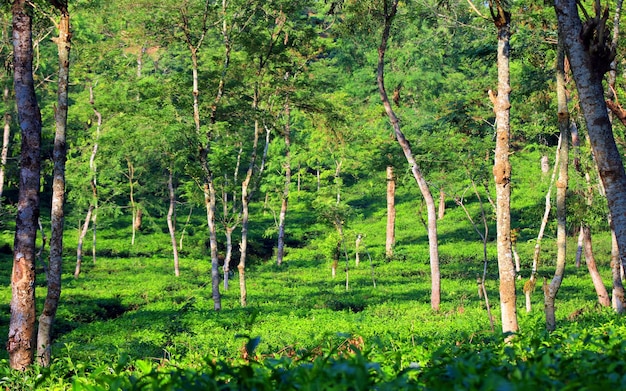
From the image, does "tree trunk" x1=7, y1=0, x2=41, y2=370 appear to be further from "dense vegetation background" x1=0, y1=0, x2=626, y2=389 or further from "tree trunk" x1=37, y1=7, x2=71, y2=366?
"dense vegetation background" x1=0, y1=0, x2=626, y2=389

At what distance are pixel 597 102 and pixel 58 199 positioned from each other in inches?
357

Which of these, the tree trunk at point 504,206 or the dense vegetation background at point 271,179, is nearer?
the tree trunk at point 504,206

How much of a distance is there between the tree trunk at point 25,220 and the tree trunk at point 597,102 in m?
8.28

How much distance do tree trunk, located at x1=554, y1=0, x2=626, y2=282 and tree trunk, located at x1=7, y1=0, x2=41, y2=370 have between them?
27.2 ft

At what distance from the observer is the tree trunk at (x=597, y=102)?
25.7ft

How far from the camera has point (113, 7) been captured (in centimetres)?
2352

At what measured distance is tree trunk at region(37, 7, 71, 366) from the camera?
467 inches

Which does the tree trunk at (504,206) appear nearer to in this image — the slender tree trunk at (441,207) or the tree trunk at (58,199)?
the tree trunk at (58,199)

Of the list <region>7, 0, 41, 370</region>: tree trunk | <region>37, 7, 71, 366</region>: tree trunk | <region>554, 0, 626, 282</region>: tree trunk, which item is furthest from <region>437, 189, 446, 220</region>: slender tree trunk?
<region>554, 0, 626, 282</region>: tree trunk

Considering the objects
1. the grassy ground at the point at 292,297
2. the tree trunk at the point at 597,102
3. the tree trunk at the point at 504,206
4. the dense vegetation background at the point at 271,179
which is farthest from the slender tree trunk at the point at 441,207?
the tree trunk at the point at 597,102

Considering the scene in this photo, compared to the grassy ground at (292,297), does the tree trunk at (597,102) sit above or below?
above

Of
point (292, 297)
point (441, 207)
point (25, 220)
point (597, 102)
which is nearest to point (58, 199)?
point (25, 220)

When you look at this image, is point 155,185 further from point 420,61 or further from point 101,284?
point 420,61

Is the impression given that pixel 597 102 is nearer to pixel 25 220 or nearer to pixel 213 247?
pixel 25 220
